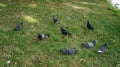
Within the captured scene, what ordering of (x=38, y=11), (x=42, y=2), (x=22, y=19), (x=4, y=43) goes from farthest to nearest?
(x=42, y=2), (x=38, y=11), (x=22, y=19), (x=4, y=43)

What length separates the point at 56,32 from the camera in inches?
389

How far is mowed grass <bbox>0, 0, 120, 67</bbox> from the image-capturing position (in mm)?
8164

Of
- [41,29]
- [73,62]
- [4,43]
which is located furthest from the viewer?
[41,29]

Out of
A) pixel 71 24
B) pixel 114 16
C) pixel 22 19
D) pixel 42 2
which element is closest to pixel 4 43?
pixel 22 19

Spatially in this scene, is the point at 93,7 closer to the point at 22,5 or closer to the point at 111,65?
the point at 22,5

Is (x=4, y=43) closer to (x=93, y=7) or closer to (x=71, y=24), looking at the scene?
(x=71, y=24)

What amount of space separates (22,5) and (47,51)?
417 cm

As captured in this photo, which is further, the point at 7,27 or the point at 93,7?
the point at 93,7

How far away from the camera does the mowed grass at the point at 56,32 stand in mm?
8164

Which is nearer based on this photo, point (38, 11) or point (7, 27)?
point (7, 27)

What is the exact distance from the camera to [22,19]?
10.7 m

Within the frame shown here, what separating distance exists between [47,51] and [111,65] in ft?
6.62

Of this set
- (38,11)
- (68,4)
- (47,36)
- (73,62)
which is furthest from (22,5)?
(73,62)

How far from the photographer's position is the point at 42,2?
12.8 metres
